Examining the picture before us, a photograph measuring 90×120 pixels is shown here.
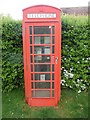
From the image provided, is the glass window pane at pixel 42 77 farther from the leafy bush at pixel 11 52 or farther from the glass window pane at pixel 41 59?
the leafy bush at pixel 11 52

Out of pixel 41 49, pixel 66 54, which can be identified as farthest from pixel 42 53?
pixel 66 54

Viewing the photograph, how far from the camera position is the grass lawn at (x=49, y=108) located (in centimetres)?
499

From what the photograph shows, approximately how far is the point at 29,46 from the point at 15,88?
5.55ft

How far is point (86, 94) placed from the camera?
592 centimetres

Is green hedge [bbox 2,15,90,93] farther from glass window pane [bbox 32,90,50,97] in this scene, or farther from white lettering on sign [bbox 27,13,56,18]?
white lettering on sign [bbox 27,13,56,18]

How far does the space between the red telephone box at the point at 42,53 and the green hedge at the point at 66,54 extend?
0.79 meters

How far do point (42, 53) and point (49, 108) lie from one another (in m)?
1.42

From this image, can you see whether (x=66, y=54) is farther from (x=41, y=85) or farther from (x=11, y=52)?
(x=11, y=52)

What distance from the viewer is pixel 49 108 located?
5254 mm

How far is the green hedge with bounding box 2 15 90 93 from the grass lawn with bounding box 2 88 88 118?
0.29 meters

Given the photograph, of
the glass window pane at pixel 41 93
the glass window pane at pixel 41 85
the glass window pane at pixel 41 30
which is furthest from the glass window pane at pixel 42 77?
the glass window pane at pixel 41 30

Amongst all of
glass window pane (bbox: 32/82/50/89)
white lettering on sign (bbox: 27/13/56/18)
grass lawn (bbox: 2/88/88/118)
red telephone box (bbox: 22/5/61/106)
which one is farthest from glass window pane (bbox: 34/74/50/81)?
white lettering on sign (bbox: 27/13/56/18)

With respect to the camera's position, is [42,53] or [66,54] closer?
[42,53]

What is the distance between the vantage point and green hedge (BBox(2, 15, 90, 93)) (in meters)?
5.81
